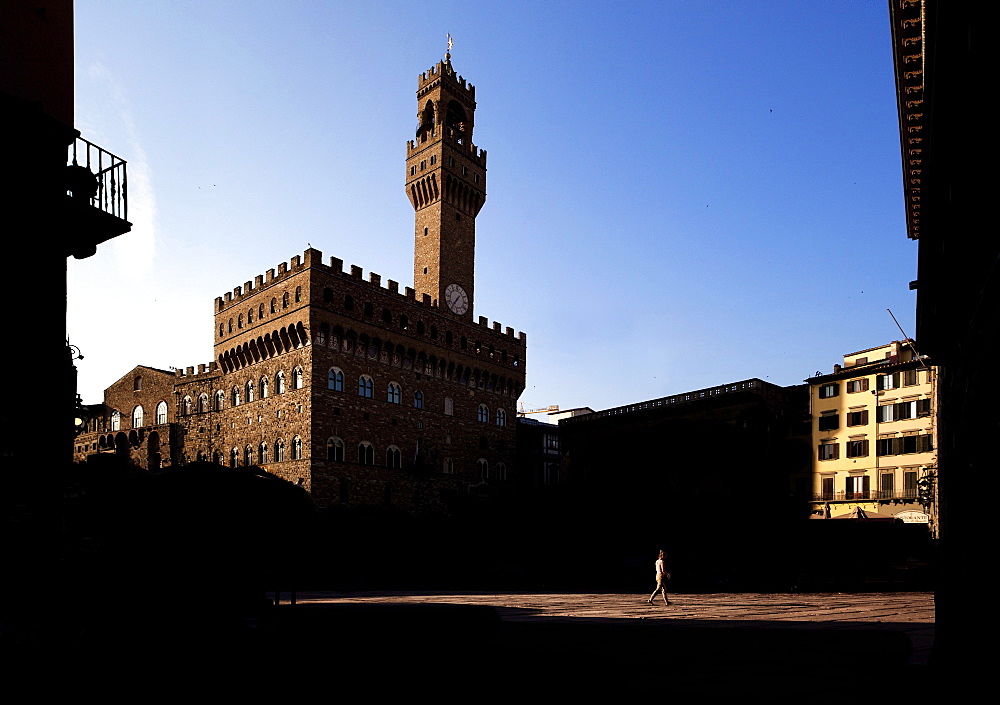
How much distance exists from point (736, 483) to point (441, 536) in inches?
683

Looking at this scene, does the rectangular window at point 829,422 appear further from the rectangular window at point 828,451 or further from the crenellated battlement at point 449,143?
the crenellated battlement at point 449,143

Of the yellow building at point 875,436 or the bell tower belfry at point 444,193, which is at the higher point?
the bell tower belfry at point 444,193

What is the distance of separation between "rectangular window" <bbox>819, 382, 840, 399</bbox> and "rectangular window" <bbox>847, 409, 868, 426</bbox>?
4.86 feet

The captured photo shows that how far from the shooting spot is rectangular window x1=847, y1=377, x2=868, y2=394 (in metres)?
42.8

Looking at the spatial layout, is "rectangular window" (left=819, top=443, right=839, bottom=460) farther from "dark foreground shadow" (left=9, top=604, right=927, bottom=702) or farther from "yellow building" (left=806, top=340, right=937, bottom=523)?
"dark foreground shadow" (left=9, top=604, right=927, bottom=702)

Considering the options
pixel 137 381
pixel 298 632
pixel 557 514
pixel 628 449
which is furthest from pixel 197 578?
pixel 137 381

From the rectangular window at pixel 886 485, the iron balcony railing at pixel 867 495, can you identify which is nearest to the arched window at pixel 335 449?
the iron balcony railing at pixel 867 495

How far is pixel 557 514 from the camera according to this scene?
42.3 meters

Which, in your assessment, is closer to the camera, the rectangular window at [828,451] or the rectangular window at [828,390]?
the rectangular window at [828,451]

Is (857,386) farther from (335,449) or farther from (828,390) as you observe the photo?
(335,449)

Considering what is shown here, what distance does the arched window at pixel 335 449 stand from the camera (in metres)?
39.1

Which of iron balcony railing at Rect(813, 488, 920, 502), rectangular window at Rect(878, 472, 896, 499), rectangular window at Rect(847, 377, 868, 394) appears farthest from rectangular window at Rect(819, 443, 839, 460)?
rectangular window at Rect(847, 377, 868, 394)

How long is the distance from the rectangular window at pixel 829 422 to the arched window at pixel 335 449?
25678mm

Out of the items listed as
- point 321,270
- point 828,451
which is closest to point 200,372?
point 321,270
